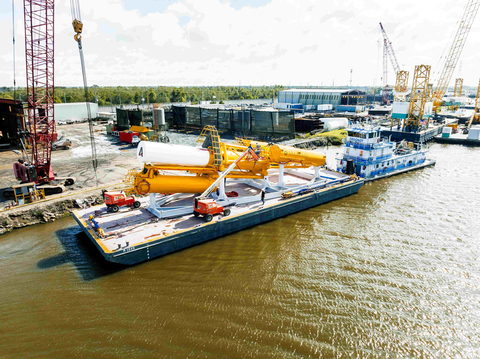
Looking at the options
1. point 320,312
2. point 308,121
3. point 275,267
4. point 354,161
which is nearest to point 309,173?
point 354,161

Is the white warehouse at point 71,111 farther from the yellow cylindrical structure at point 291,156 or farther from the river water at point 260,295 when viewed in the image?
the yellow cylindrical structure at point 291,156

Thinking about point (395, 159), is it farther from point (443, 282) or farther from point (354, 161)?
point (443, 282)

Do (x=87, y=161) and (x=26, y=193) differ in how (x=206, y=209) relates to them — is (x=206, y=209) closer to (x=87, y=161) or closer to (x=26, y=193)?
(x=26, y=193)

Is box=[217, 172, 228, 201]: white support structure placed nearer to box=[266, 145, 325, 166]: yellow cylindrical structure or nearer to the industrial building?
box=[266, 145, 325, 166]: yellow cylindrical structure

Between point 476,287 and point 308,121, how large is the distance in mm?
44814

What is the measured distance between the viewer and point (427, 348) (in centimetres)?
1062

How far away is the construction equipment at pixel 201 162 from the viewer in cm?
1705

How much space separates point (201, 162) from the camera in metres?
18.8

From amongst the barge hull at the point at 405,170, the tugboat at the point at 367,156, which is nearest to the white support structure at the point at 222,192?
the tugboat at the point at 367,156

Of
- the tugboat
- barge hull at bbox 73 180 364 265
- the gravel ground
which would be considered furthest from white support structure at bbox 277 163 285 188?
the gravel ground

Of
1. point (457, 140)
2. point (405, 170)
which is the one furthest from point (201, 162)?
point (457, 140)

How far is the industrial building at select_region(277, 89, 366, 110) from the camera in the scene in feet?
291

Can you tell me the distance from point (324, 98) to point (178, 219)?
84.5 m

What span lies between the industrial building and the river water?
7560 centimetres
